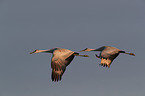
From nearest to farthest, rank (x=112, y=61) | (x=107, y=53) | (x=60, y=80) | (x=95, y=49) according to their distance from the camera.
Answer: (x=60, y=80)
(x=107, y=53)
(x=112, y=61)
(x=95, y=49)

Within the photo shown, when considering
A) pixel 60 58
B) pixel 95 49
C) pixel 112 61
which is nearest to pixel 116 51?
pixel 112 61

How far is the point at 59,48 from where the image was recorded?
27.9 meters

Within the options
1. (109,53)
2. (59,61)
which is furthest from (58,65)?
(109,53)

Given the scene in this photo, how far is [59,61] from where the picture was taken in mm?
25312

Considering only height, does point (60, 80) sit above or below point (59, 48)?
below

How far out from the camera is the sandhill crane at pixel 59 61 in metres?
24.7

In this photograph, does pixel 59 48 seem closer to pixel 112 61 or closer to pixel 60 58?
pixel 60 58

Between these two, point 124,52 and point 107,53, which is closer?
point 107,53

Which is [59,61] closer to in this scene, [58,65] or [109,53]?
[58,65]

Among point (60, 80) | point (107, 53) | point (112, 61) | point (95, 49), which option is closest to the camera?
point (60, 80)

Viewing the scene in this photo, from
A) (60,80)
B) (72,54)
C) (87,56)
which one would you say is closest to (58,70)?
(60,80)

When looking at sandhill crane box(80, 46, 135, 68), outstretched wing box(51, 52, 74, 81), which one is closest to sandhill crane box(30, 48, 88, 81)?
outstretched wing box(51, 52, 74, 81)

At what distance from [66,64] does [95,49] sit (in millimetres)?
6118

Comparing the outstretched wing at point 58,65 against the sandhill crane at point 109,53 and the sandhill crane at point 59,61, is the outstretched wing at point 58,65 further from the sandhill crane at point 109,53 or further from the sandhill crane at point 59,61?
the sandhill crane at point 109,53
